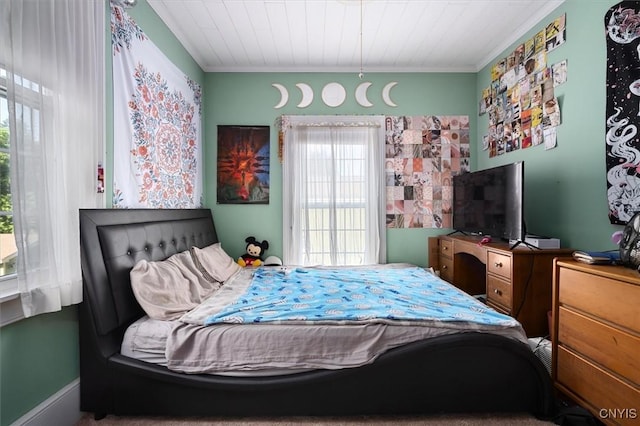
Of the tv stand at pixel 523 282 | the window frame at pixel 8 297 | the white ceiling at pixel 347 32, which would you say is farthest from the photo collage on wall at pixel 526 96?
the window frame at pixel 8 297

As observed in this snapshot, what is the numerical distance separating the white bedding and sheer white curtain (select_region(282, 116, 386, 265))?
1.74m

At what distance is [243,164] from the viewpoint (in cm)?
327

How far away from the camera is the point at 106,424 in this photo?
1.51 metres

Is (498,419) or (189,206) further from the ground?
(189,206)

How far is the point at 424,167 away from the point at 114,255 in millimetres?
2859

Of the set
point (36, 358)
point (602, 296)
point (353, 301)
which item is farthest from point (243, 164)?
point (602, 296)

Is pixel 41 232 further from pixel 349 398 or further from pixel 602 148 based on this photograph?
pixel 602 148

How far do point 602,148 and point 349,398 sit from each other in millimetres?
2046

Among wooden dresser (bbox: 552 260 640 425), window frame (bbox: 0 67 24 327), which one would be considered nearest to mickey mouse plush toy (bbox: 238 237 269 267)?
window frame (bbox: 0 67 24 327)

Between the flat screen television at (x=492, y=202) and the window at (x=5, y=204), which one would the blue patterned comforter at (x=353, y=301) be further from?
the window at (x=5, y=204)

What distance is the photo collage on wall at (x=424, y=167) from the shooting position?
10.9 ft

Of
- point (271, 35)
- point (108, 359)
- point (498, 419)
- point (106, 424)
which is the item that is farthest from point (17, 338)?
point (271, 35)

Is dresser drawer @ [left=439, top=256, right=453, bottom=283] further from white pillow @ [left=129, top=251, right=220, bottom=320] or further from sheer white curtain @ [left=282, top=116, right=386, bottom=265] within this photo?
white pillow @ [left=129, top=251, right=220, bottom=320]

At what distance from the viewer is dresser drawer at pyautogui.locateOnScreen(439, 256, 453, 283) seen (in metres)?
2.90
